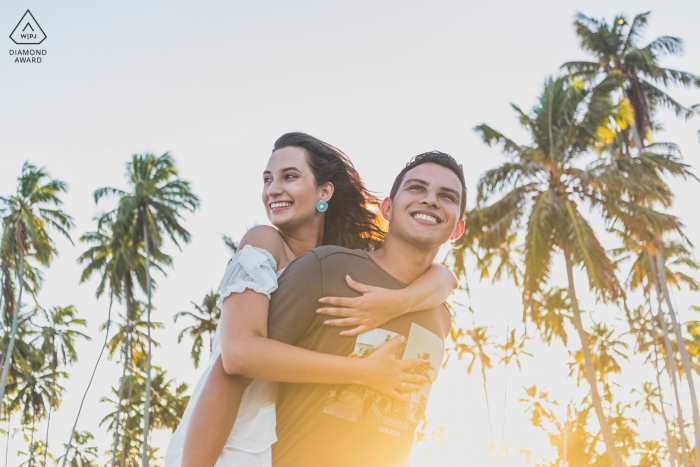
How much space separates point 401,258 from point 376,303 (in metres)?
0.43

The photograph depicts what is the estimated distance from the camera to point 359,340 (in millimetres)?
2336

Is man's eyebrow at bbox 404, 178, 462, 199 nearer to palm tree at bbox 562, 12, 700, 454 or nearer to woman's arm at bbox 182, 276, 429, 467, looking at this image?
woman's arm at bbox 182, 276, 429, 467

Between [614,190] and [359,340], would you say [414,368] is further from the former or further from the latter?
[614,190]

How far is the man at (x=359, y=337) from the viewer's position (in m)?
2.17

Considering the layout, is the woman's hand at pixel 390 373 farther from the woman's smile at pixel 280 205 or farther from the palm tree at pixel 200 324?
the palm tree at pixel 200 324

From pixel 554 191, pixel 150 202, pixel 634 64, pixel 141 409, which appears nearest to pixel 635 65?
pixel 634 64

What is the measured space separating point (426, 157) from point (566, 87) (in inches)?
729

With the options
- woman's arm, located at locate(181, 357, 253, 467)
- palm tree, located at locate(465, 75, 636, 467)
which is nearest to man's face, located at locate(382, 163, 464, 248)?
woman's arm, located at locate(181, 357, 253, 467)

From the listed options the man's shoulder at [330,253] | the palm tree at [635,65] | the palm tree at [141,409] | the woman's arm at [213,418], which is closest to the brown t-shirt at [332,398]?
the man's shoulder at [330,253]

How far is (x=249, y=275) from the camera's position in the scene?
89.8 inches

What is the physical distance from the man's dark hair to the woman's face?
512 millimetres

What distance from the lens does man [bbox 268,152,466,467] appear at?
2.17 meters

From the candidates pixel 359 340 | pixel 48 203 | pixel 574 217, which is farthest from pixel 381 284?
pixel 48 203

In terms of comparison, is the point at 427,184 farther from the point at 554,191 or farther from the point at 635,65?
the point at 635,65
